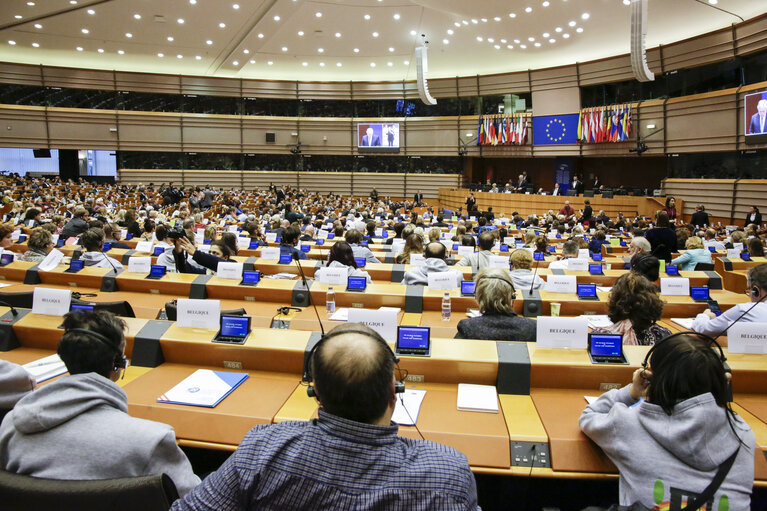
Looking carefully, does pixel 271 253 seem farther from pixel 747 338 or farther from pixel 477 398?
pixel 747 338

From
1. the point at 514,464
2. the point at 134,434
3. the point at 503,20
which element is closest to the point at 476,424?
the point at 514,464

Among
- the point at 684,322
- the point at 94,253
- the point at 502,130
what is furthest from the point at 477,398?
the point at 502,130

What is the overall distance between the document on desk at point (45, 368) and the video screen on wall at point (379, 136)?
913 inches

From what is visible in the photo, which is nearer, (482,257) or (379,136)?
(482,257)

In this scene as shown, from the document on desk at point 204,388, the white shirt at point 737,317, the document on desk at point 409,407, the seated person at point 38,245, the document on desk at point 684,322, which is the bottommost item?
the document on desk at point 409,407

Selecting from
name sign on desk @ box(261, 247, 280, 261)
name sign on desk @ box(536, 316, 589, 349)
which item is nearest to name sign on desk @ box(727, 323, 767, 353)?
name sign on desk @ box(536, 316, 589, 349)

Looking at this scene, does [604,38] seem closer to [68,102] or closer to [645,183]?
[645,183]

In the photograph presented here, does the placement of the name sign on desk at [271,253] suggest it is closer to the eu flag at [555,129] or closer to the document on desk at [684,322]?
the document on desk at [684,322]

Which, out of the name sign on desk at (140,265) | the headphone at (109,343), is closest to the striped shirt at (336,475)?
the headphone at (109,343)

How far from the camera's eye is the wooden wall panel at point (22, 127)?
891 inches

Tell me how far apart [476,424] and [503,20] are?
16.3 metres

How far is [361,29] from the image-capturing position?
18.4m

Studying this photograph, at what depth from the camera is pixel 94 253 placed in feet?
19.3

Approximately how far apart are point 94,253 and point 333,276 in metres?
3.14
